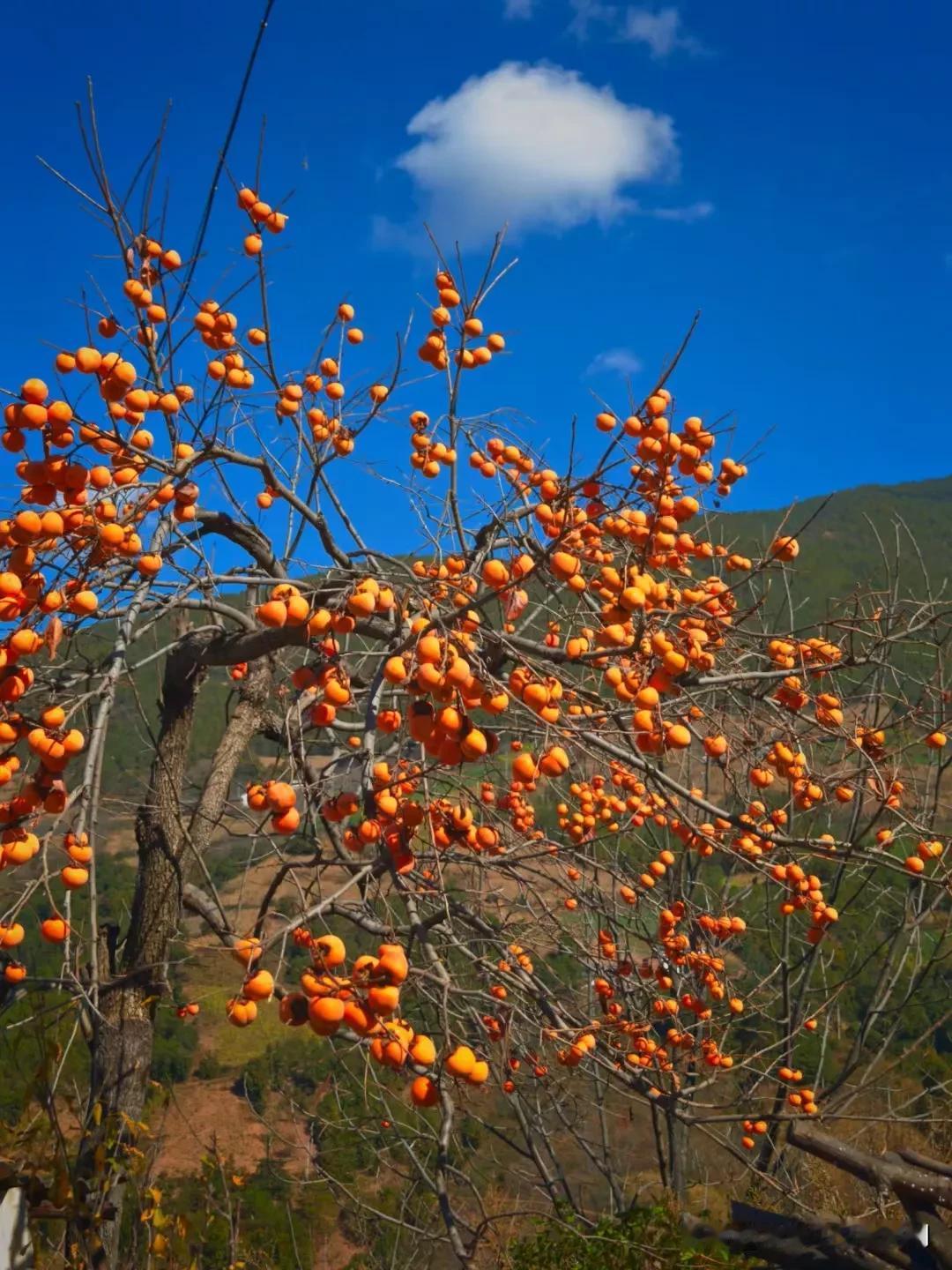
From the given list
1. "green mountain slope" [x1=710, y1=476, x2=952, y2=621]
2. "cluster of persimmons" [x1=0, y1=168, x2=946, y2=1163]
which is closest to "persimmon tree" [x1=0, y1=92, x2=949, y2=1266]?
"cluster of persimmons" [x1=0, y1=168, x2=946, y2=1163]

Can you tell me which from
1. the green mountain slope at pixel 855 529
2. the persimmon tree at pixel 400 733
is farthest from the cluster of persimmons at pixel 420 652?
the green mountain slope at pixel 855 529

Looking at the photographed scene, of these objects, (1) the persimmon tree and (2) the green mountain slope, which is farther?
(2) the green mountain slope

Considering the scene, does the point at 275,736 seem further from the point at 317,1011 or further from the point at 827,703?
the point at 317,1011

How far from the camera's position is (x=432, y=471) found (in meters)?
3.81

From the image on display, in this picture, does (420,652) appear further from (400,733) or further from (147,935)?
(147,935)

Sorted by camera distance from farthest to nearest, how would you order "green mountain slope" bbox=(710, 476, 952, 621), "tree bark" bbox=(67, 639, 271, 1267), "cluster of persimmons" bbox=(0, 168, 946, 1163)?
"green mountain slope" bbox=(710, 476, 952, 621) < "tree bark" bbox=(67, 639, 271, 1267) < "cluster of persimmons" bbox=(0, 168, 946, 1163)

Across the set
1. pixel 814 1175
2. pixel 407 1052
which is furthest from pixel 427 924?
pixel 814 1175

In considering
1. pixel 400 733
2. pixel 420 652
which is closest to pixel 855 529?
pixel 400 733

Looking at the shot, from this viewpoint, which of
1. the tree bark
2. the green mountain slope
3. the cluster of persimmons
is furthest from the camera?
the green mountain slope

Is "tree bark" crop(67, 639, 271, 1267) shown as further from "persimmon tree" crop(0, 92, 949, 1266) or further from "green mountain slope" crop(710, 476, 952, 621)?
"green mountain slope" crop(710, 476, 952, 621)

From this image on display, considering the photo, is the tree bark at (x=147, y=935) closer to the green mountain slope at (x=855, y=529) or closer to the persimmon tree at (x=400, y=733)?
the persimmon tree at (x=400, y=733)

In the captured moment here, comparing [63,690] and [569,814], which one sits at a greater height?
[63,690]

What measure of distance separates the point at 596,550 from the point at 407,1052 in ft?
6.99

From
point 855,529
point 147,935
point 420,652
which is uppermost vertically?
point 855,529
